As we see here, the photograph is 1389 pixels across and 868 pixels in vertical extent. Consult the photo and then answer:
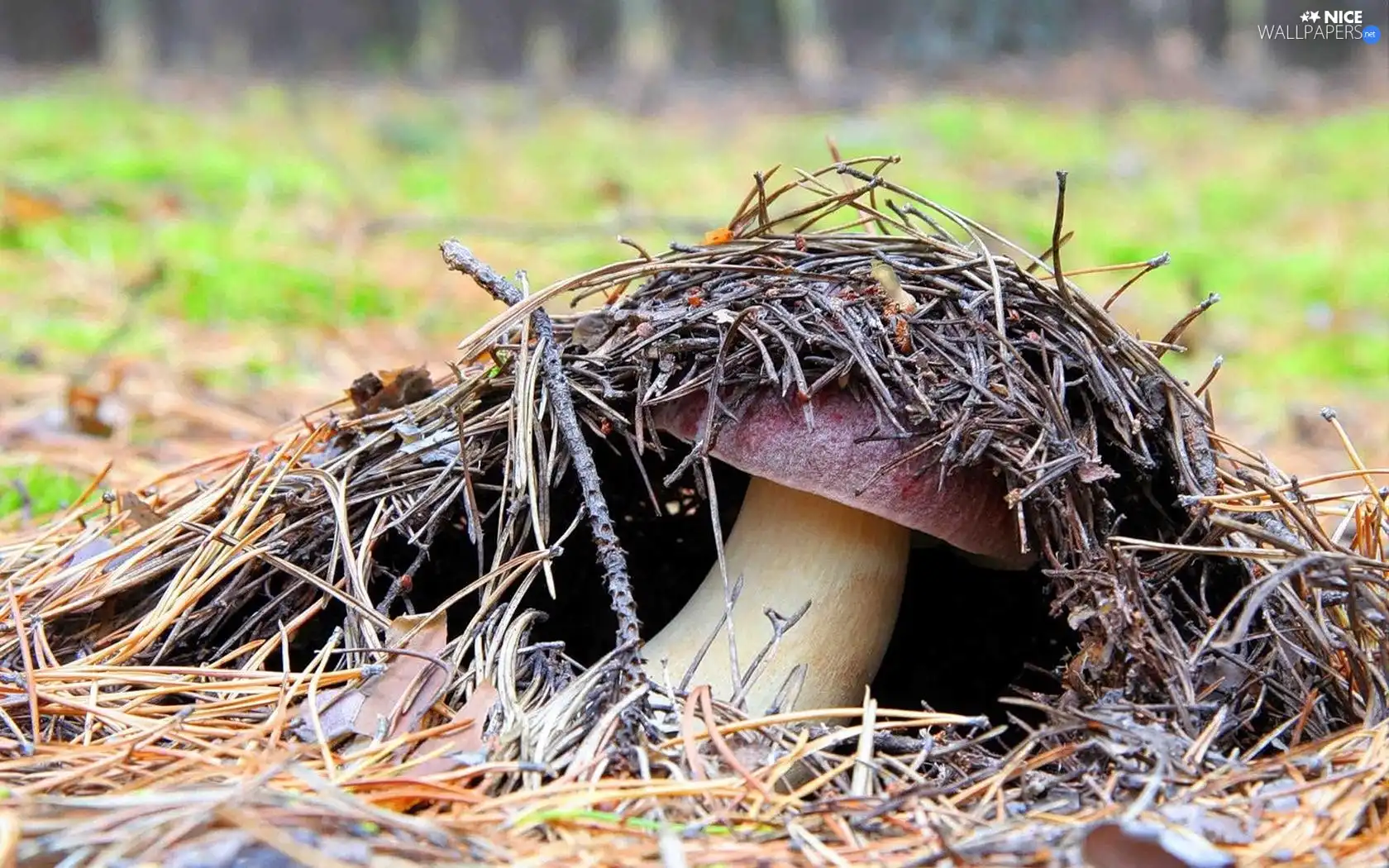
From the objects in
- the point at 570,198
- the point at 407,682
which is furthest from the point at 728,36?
the point at 407,682

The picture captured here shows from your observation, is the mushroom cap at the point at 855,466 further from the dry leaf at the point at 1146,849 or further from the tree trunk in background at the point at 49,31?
the tree trunk in background at the point at 49,31

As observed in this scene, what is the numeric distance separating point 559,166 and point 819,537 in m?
8.42

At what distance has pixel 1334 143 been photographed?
33.9ft

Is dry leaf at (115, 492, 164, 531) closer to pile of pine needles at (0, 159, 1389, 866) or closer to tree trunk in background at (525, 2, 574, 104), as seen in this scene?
pile of pine needles at (0, 159, 1389, 866)

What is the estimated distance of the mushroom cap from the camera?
169 cm

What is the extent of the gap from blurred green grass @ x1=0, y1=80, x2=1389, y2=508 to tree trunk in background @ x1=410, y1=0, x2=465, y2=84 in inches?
82.9

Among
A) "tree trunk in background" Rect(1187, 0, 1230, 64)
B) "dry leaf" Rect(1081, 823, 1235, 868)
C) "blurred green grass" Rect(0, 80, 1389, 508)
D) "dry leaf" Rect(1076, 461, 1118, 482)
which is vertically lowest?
"dry leaf" Rect(1081, 823, 1235, 868)

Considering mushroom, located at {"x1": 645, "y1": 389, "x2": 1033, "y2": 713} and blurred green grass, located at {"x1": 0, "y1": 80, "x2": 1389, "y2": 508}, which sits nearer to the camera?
mushroom, located at {"x1": 645, "y1": 389, "x2": 1033, "y2": 713}

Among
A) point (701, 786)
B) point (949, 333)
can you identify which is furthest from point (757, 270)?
point (701, 786)

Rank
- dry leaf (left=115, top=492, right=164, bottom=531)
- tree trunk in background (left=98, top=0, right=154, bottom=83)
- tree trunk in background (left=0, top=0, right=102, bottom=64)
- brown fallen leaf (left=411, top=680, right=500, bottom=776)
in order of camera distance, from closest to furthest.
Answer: brown fallen leaf (left=411, top=680, right=500, bottom=776) < dry leaf (left=115, top=492, right=164, bottom=531) < tree trunk in background (left=98, top=0, right=154, bottom=83) < tree trunk in background (left=0, top=0, right=102, bottom=64)

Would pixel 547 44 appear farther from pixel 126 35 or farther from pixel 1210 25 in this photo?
pixel 1210 25

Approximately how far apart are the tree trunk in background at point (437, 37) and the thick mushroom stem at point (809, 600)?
1418 cm

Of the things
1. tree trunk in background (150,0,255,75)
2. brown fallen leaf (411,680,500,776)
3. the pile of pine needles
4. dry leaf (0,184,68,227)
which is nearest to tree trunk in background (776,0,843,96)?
tree trunk in background (150,0,255,75)

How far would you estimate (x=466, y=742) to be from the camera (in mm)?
1515
